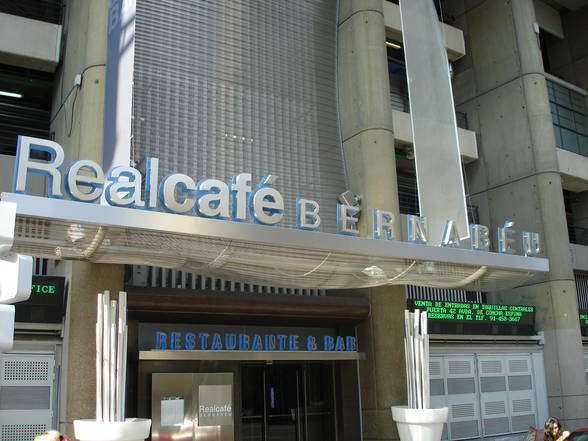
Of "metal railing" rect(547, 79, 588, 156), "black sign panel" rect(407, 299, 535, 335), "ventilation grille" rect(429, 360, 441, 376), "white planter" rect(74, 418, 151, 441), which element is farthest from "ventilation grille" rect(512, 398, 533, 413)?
"white planter" rect(74, 418, 151, 441)

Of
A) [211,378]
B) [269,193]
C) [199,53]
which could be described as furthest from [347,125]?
[211,378]

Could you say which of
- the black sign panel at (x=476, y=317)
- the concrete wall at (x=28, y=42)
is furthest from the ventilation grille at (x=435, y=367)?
the concrete wall at (x=28, y=42)

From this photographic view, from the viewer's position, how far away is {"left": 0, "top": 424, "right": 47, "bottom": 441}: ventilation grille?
11.7 metres

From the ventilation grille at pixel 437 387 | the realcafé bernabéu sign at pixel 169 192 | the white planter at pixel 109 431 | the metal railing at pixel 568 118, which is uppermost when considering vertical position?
the metal railing at pixel 568 118

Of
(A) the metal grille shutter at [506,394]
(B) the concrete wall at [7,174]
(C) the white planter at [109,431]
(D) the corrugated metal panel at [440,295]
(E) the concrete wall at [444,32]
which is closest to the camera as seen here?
(C) the white planter at [109,431]

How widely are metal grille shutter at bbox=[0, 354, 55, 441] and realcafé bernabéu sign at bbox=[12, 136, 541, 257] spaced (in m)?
3.81

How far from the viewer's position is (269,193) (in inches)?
445

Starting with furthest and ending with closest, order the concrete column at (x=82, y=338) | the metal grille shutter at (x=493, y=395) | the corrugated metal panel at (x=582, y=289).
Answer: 1. the corrugated metal panel at (x=582, y=289)
2. the metal grille shutter at (x=493, y=395)
3. the concrete column at (x=82, y=338)

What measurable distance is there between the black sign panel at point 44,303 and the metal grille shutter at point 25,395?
74 centimetres

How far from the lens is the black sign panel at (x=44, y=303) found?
12102mm

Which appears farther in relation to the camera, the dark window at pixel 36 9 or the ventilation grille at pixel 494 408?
the ventilation grille at pixel 494 408

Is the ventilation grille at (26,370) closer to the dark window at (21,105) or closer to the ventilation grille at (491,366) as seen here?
the dark window at (21,105)

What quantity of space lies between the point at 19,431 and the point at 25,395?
2.05ft

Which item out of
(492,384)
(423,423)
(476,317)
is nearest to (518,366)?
(492,384)
